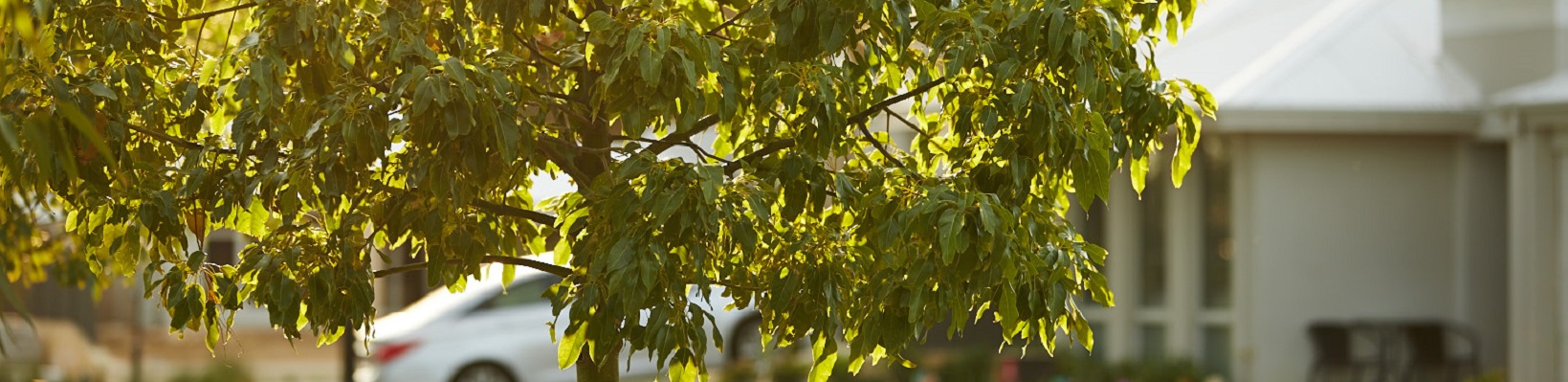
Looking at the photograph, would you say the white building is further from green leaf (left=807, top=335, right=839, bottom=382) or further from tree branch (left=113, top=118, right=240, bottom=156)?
tree branch (left=113, top=118, right=240, bottom=156)

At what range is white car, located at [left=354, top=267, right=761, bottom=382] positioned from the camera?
13391 millimetres

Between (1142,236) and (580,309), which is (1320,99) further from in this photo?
(580,309)

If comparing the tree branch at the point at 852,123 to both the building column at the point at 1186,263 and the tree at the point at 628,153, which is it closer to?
the tree at the point at 628,153

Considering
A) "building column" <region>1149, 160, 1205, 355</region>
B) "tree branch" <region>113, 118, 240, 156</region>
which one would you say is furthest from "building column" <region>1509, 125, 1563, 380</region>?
"tree branch" <region>113, 118, 240, 156</region>

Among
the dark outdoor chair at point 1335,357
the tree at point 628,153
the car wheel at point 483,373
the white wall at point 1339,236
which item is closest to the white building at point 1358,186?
the white wall at point 1339,236

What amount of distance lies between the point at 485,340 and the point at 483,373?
0.95 ft

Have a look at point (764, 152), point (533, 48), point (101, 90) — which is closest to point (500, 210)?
point (533, 48)

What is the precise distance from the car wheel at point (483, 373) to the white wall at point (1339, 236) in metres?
5.78

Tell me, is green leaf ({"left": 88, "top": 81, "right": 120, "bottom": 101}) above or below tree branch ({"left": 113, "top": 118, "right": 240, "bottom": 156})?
above

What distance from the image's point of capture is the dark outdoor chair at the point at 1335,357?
1298cm

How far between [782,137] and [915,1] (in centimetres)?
57

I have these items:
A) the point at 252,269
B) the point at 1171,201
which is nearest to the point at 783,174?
the point at 252,269

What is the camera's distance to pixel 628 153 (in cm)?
419

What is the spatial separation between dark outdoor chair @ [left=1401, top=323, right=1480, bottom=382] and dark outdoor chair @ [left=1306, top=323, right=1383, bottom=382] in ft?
1.00
